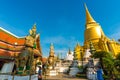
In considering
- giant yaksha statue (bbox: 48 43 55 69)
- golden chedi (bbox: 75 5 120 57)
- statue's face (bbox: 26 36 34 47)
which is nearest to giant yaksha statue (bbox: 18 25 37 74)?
statue's face (bbox: 26 36 34 47)

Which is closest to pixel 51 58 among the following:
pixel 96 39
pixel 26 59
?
pixel 26 59

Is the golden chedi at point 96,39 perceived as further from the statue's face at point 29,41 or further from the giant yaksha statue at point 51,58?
the statue's face at point 29,41

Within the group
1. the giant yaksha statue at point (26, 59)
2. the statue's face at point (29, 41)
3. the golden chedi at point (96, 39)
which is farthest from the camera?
the golden chedi at point (96, 39)

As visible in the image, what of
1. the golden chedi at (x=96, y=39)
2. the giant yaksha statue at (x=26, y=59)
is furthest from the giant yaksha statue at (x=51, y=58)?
the golden chedi at (x=96, y=39)

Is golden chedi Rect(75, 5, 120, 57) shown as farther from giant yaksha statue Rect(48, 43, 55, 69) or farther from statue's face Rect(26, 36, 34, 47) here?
statue's face Rect(26, 36, 34, 47)

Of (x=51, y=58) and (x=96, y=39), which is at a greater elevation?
(x=96, y=39)

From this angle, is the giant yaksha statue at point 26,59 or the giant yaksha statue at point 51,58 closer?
the giant yaksha statue at point 26,59

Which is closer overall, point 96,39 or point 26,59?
point 26,59

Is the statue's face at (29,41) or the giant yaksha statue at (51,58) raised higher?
the giant yaksha statue at (51,58)

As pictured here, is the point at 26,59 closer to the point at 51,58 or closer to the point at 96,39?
the point at 51,58

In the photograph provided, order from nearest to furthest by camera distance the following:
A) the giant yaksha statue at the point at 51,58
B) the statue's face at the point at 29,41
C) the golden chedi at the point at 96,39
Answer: the statue's face at the point at 29,41, the giant yaksha statue at the point at 51,58, the golden chedi at the point at 96,39

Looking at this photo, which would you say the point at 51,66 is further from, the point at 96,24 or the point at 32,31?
the point at 96,24

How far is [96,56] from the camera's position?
17.1 meters

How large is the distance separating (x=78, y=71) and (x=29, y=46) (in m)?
12.1
